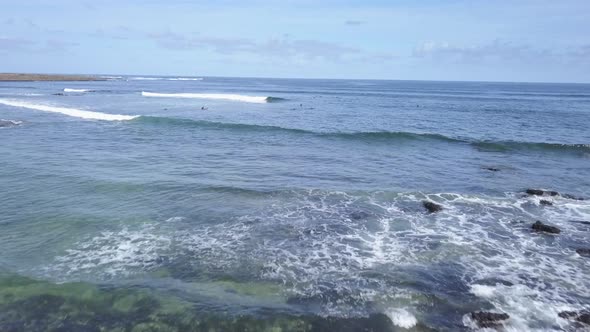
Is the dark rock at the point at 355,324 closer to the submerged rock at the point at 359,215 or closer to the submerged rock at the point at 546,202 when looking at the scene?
the submerged rock at the point at 359,215

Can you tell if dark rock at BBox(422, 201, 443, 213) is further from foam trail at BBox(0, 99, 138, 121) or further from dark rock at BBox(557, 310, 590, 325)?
foam trail at BBox(0, 99, 138, 121)

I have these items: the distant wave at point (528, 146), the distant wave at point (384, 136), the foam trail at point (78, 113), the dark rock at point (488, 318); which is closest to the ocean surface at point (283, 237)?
the dark rock at point (488, 318)

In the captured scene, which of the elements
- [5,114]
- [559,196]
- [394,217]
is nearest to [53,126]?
[5,114]

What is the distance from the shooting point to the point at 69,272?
1232 centimetres

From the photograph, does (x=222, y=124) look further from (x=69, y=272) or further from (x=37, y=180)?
(x=69, y=272)

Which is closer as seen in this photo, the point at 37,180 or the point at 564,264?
the point at 564,264

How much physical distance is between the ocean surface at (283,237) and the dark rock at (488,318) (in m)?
0.15

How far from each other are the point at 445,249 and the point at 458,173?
11.4m

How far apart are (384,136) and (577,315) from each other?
26.3m

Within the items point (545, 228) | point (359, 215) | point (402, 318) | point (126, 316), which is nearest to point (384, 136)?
point (359, 215)

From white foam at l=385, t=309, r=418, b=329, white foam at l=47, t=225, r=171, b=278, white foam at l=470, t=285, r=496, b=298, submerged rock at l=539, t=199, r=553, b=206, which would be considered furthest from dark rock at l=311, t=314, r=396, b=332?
submerged rock at l=539, t=199, r=553, b=206

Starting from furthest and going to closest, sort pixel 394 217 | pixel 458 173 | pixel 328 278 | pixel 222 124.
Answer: pixel 222 124
pixel 458 173
pixel 394 217
pixel 328 278

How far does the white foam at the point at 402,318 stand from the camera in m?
9.94

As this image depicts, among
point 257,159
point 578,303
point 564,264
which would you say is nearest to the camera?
point 578,303
